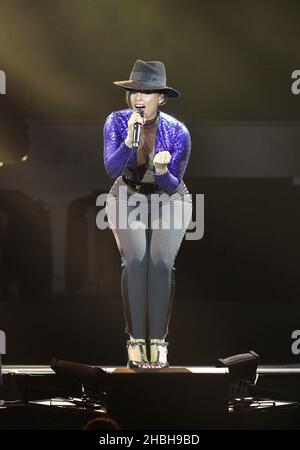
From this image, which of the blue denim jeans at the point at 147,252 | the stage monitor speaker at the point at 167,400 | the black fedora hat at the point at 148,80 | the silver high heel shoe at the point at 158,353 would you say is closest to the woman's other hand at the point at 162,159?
the blue denim jeans at the point at 147,252

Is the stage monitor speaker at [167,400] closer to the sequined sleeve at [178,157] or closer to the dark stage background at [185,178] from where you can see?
the sequined sleeve at [178,157]

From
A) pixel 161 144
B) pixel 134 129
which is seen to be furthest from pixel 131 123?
pixel 161 144

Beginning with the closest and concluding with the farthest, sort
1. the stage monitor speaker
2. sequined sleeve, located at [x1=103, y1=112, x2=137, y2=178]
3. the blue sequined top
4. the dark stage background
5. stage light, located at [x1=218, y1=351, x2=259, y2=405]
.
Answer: the stage monitor speaker, sequined sleeve, located at [x1=103, y1=112, x2=137, y2=178], the blue sequined top, stage light, located at [x1=218, y1=351, x2=259, y2=405], the dark stage background

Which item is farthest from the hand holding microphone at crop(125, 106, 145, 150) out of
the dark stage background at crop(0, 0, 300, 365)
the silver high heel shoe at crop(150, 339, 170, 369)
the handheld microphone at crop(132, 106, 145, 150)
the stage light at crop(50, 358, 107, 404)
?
the dark stage background at crop(0, 0, 300, 365)

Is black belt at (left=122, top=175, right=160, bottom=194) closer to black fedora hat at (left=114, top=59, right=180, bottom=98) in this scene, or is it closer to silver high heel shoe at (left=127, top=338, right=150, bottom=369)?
black fedora hat at (left=114, top=59, right=180, bottom=98)

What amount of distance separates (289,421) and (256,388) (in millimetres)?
549

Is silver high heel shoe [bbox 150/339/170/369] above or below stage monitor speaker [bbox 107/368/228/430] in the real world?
above

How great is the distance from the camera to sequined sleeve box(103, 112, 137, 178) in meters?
3.58

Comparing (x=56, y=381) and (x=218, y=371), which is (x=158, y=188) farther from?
(x=56, y=381)

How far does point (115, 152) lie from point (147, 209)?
0.97 ft

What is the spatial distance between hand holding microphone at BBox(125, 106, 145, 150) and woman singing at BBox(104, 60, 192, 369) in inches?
5.9

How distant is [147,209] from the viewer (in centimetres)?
374

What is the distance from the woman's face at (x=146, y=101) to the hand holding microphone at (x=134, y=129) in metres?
0.19

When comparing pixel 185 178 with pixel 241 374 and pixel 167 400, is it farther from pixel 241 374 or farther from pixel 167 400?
pixel 167 400
